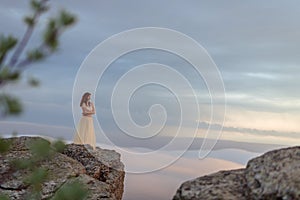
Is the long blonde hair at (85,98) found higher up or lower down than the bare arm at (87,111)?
higher up

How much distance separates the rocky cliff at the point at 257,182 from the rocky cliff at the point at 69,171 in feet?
5.61

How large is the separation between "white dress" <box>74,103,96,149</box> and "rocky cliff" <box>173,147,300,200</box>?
5954mm

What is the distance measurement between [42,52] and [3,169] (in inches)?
108

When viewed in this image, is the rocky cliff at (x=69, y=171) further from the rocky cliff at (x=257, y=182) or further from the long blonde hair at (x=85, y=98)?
the rocky cliff at (x=257, y=182)

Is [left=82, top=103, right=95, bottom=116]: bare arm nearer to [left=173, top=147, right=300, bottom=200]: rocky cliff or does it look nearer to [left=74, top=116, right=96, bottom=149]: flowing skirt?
[left=74, top=116, right=96, bottom=149]: flowing skirt

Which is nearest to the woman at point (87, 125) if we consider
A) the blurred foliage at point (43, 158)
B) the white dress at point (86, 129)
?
the white dress at point (86, 129)

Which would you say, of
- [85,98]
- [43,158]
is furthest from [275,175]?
[85,98]

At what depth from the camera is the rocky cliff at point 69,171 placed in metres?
5.41

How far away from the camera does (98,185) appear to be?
5.96 meters

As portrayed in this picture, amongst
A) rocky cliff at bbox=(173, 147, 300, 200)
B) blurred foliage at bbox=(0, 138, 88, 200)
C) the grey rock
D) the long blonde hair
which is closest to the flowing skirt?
the long blonde hair

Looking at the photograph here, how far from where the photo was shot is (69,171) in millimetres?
5809

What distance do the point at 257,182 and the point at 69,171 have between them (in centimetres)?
342

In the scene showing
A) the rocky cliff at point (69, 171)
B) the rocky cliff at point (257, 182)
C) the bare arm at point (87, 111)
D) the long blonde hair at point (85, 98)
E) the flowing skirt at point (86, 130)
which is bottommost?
the rocky cliff at point (69, 171)

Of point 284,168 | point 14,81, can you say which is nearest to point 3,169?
point 14,81
